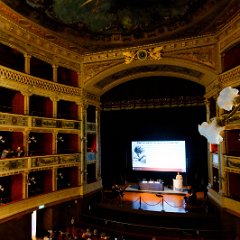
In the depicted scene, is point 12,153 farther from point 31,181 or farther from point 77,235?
point 77,235

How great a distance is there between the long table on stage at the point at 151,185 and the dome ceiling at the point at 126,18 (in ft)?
A: 30.3

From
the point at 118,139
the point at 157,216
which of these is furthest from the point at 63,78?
the point at 157,216

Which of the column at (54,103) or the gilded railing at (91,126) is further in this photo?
the gilded railing at (91,126)

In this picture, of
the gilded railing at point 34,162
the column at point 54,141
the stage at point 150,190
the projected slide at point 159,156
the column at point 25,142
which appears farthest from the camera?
the projected slide at point 159,156

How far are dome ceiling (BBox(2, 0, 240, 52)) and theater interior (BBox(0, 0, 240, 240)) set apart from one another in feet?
0.15

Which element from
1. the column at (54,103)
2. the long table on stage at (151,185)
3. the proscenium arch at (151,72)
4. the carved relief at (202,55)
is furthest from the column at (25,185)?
the carved relief at (202,55)

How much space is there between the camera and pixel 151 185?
16703 mm

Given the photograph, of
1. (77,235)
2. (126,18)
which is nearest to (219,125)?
(126,18)

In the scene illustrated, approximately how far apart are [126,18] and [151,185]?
10.8m

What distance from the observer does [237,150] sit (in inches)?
448

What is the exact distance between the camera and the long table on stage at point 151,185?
54.2ft

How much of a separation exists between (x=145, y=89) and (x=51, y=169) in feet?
26.8

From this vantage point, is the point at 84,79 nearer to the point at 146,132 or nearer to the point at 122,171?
the point at 146,132

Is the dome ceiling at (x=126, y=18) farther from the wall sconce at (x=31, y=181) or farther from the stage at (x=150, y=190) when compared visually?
the stage at (x=150, y=190)
